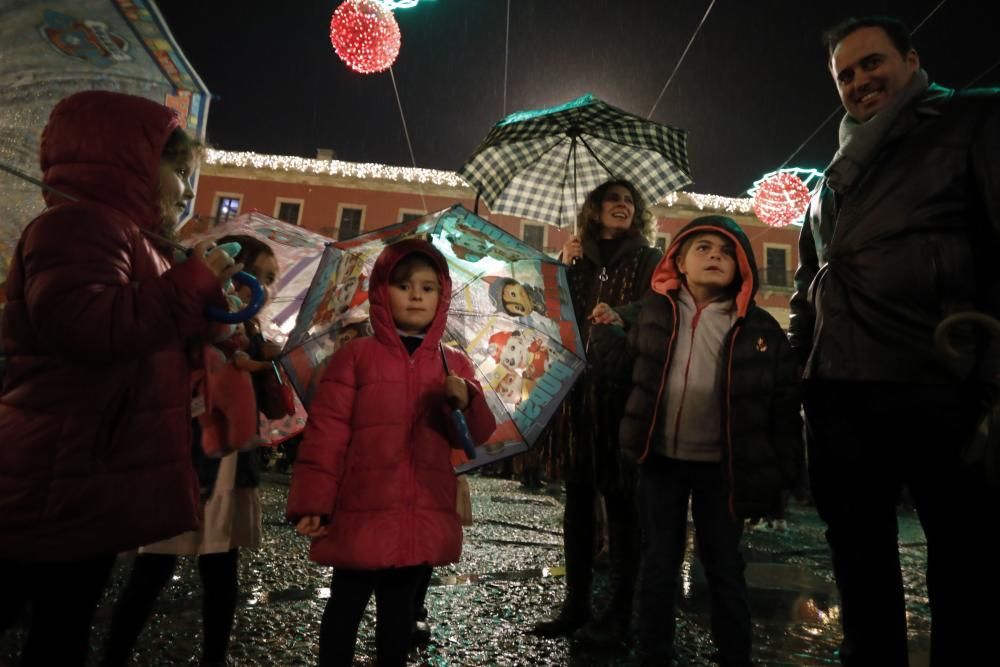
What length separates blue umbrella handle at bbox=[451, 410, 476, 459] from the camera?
176 cm

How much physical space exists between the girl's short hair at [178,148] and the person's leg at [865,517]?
89.0 inches

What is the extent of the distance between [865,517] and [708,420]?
62cm

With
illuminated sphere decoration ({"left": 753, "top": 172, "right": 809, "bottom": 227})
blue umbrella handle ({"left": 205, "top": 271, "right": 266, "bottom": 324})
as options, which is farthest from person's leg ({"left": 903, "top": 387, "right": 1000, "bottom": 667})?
illuminated sphere decoration ({"left": 753, "top": 172, "right": 809, "bottom": 227})

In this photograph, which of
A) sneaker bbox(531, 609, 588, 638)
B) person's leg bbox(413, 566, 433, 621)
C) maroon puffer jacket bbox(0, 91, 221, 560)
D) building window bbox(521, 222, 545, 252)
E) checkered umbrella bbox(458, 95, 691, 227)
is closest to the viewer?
maroon puffer jacket bbox(0, 91, 221, 560)

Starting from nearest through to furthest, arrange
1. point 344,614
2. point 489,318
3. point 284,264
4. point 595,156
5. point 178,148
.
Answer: point 178,148 < point 344,614 < point 489,318 < point 284,264 < point 595,156

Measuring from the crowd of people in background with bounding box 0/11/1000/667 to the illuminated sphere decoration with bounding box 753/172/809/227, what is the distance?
8196mm

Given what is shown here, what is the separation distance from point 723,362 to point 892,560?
Result: 86 cm

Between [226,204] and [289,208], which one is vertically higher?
[289,208]

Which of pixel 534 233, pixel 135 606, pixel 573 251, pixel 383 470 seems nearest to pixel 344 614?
pixel 383 470

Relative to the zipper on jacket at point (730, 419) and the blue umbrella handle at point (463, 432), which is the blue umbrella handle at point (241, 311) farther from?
the zipper on jacket at point (730, 419)

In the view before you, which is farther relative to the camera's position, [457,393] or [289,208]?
[289,208]

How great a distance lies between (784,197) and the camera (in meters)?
9.73

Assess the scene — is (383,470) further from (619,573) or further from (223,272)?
(619,573)

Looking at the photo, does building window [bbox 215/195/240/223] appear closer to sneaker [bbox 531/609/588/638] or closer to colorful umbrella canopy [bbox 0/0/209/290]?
colorful umbrella canopy [bbox 0/0/209/290]
